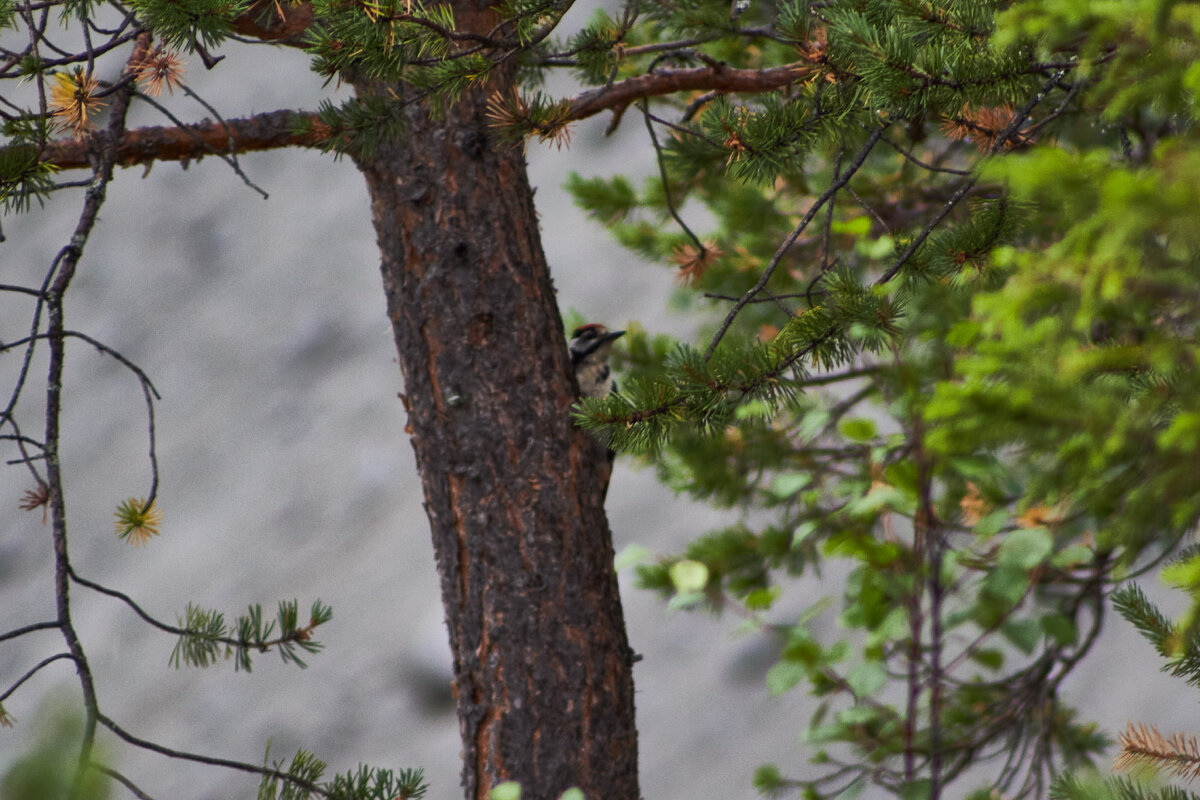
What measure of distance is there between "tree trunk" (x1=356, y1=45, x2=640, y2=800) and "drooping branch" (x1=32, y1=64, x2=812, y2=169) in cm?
20

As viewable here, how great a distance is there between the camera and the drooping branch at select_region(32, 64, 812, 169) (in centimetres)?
184

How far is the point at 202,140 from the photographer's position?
1.88m

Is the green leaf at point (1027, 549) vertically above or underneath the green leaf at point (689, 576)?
underneath

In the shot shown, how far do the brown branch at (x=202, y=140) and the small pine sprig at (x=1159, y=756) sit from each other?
1875 millimetres

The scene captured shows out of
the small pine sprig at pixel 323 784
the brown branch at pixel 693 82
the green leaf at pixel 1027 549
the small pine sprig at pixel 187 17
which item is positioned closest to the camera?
the small pine sprig at pixel 187 17

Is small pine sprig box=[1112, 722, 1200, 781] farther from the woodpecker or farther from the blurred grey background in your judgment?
the blurred grey background

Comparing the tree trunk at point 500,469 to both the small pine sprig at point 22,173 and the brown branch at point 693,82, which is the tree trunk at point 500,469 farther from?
the small pine sprig at point 22,173

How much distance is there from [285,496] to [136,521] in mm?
6882

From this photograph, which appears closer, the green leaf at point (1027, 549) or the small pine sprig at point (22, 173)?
the small pine sprig at point (22, 173)

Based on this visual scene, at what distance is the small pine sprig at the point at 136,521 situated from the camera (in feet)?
5.02

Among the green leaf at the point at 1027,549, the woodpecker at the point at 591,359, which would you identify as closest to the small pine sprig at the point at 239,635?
the woodpecker at the point at 591,359

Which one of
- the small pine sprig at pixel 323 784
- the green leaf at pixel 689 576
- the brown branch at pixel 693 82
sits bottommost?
the small pine sprig at pixel 323 784

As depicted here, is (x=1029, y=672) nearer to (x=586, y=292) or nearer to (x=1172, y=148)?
(x=1172, y=148)

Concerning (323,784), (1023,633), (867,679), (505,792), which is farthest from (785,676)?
(323,784)
